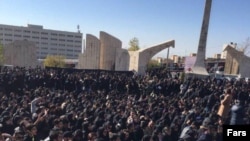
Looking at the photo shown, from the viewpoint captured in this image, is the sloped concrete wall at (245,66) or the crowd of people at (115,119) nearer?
the crowd of people at (115,119)

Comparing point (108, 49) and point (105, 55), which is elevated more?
point (108, 49)

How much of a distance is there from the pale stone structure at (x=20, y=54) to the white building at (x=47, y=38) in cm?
7729

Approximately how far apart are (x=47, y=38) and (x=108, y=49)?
8952 centimetres

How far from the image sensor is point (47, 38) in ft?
406

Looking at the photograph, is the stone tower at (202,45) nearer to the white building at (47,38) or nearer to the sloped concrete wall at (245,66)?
the sloped concrete wall at (245,66)

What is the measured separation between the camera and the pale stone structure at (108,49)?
37938mm

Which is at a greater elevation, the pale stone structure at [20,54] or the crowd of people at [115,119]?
the pale stone structure at [20,54]

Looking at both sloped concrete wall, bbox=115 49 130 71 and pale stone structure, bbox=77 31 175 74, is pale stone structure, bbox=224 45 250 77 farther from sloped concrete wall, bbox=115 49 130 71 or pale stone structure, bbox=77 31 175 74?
sloped concrete wall, bbox=115 49 130 71

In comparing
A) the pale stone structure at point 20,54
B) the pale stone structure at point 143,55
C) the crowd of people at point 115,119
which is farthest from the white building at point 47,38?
the crowd of people at point 115,119

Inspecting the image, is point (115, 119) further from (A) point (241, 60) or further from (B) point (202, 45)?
(A) point (241, 60)

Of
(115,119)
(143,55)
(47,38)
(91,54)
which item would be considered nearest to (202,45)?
(143,55)

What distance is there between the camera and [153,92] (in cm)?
1966

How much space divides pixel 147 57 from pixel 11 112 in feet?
83.8

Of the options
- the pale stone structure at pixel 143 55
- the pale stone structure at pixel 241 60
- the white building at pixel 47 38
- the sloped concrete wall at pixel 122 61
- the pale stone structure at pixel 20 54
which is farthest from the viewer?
the white building at pixel 47 38
